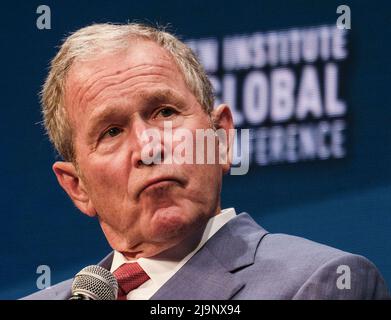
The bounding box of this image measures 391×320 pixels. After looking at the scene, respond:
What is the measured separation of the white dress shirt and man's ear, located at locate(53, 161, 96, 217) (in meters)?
0.22

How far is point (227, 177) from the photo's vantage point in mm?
2703

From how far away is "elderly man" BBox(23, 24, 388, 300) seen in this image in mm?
2242

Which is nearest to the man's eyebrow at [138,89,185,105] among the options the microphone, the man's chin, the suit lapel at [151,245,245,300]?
the man's chin

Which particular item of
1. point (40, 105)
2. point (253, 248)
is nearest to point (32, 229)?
point (40, 105)

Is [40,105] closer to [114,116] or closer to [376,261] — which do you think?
[114,116]

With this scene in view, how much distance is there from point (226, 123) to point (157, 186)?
357 mm

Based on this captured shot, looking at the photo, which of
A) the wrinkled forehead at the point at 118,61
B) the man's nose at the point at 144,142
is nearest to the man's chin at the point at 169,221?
the man's nose at the point at 144,142

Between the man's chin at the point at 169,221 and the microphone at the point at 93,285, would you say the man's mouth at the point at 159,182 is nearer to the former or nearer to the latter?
the man's chin at the point at 169,221

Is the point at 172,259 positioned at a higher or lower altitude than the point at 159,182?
lower

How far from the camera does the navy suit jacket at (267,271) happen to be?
2146 millimetres

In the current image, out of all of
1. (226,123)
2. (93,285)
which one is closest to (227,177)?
(226,123)

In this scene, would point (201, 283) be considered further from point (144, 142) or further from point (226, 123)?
point (226, 123)

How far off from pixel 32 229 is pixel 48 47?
0.52 meters

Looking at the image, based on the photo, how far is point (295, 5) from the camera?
2.67 metres
